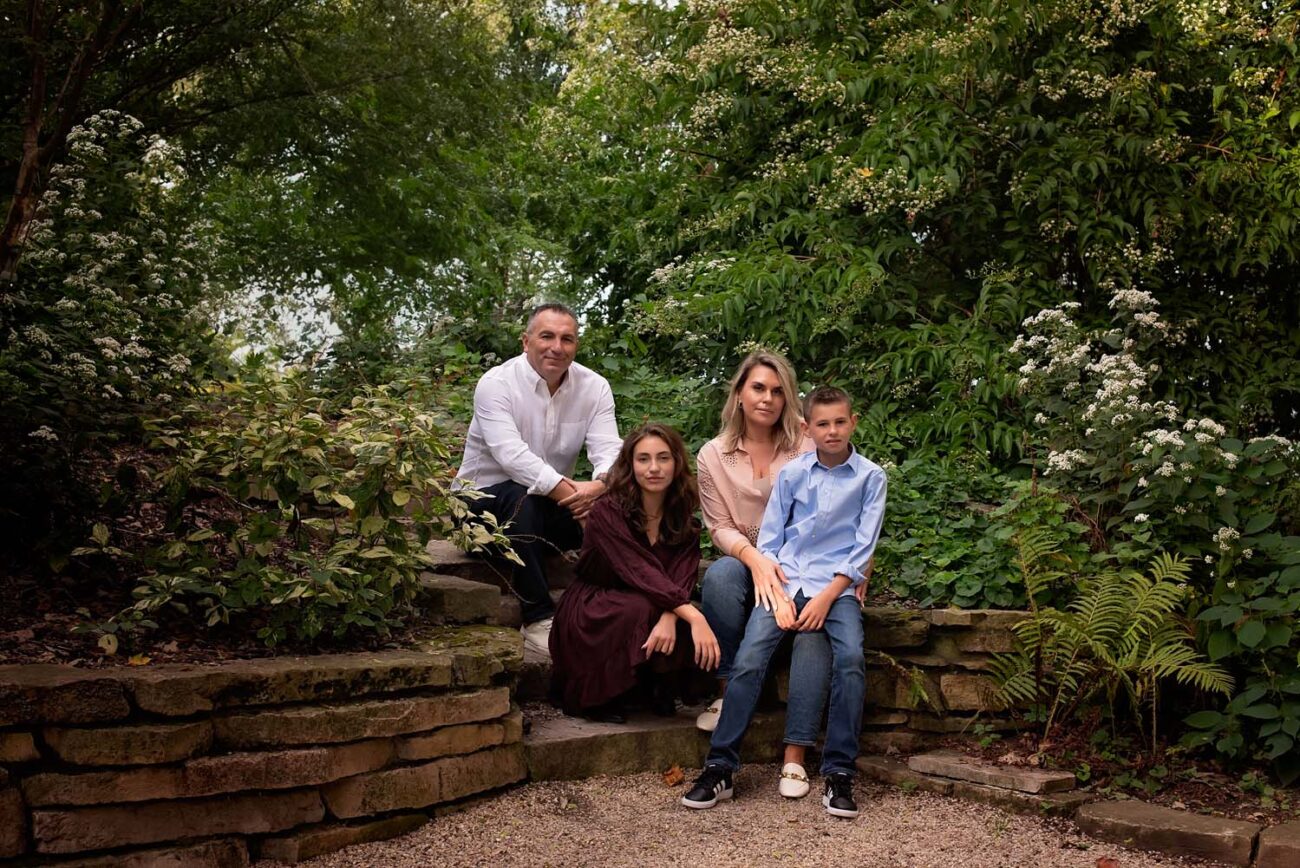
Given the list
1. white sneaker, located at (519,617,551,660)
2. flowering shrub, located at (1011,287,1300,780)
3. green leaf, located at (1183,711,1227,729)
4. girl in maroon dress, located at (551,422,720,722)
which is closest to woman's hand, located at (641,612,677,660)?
girl in maroon dress, located at (551,422,720,722)

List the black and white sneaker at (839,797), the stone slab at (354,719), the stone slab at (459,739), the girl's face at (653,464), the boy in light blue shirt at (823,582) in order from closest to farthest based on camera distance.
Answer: the stone slab at (354,719)
the stone slab at (459,739)
the black and white sneaker at (839,797)
the boy in light blue shirt at (823,582)
the girl's face at (653,464)

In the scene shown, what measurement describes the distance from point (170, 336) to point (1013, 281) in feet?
13.1

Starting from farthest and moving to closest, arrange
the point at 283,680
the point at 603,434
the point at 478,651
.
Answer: the point at 603,434 → the point at 478,651 → the point at 283,680

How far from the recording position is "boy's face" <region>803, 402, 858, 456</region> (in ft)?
12.3

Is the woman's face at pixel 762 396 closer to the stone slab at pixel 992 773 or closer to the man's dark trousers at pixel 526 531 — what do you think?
the man's dark trousers at pixel 526 531

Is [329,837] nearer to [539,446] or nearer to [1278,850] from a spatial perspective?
[539,446]

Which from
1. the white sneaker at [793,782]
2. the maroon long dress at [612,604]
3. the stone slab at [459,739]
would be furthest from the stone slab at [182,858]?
the white sneaker at [793,782]

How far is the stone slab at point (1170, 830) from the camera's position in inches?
121

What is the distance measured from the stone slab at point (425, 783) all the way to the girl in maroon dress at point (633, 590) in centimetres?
39

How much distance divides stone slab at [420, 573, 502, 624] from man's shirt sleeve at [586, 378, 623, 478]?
731 millimetres

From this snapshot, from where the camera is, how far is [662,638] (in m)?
3.65

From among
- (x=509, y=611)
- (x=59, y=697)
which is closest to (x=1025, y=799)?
(x=509, y=611)

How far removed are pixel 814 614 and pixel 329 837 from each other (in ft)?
5.18

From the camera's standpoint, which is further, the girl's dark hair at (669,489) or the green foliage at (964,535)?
the green foliage at (964,535)
